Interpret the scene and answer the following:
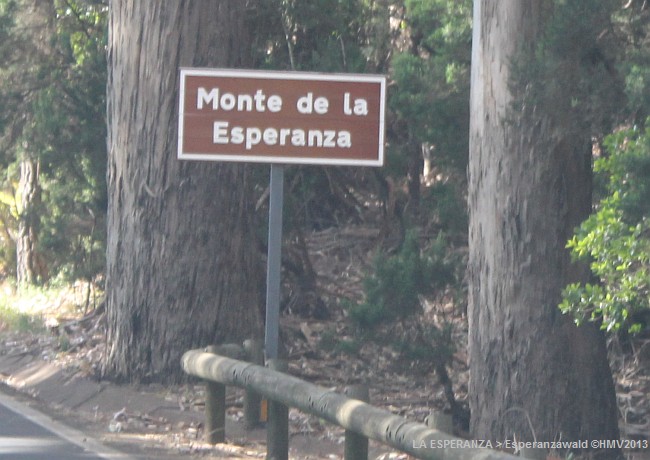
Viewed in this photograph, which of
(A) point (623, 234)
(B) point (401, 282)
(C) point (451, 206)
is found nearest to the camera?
(A) point (623, 234)

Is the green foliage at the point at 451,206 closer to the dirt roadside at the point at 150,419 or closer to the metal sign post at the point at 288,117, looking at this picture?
the dirt roadside at the point at 150,419

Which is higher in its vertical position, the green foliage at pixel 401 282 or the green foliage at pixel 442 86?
the green foliage at pixel 442 86

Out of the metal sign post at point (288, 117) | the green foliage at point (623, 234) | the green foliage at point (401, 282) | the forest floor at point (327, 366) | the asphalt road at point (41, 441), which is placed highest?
the metal sign post at point (288, 117)

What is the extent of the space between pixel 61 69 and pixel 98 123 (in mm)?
1143

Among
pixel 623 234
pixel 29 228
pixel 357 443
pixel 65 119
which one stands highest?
pixel 65 119

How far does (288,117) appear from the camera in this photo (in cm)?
808

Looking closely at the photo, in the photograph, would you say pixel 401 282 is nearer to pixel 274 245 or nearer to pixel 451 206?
pixel 451 206

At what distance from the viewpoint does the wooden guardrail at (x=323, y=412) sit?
5848 mm

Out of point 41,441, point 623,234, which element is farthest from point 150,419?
point 623,234

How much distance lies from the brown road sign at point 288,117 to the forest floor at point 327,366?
2.35 metres

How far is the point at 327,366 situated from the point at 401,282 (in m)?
2.67

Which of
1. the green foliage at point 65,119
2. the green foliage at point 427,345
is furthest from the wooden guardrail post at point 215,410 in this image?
the green foliage at point 65,119

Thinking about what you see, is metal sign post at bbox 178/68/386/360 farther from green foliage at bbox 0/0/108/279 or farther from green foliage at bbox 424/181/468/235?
green foliage at bbox 0/0/108/279

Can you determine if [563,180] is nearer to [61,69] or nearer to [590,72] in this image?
[590,72]
